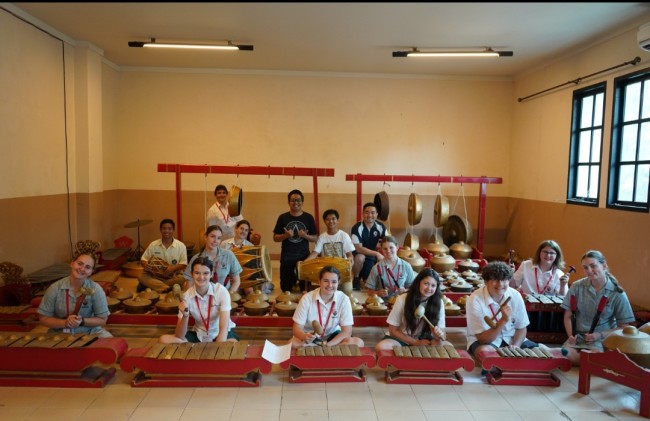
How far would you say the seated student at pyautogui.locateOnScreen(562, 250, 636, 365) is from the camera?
4.05 m

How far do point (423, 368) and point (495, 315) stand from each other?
2.73 ft

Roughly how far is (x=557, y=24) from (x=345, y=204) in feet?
14.8

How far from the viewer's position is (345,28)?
604 cm

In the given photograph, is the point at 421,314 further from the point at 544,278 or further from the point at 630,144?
the point at 630,144

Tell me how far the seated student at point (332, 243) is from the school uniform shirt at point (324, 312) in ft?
6.19

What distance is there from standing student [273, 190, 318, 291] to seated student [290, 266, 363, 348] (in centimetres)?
228

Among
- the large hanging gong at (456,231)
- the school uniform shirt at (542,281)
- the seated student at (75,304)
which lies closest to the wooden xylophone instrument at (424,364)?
the school uniform shirt at (542,281)

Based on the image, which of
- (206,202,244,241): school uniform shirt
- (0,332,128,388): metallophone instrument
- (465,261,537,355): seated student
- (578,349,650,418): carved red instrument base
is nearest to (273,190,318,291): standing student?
(206,202,244,241): school uniform shirt

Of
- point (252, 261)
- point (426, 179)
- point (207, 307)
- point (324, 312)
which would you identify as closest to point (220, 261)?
point (252, 261)

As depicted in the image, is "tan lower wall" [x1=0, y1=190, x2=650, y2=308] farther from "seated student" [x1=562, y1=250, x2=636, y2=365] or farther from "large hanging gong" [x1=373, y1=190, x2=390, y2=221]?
"seated student" [x1=562, y1=250, x2=636, y2=365]

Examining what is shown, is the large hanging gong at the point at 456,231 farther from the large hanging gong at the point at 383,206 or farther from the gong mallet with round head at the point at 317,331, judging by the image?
the gong mallet with round head at the point at 317,331

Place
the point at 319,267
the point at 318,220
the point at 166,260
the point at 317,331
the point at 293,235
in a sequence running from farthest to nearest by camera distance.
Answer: the point at 318,220 → the point at 293,235 → the point at 166,260 → the point at 319,267 → the point at 317,331

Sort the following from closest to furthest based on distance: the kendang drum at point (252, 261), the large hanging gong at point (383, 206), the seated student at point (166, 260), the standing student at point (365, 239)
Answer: the kendang drum at point (252, 261)
the seated student at point (166, 260)
the standing student at point (365, 239)
the large hanging gong at point (383, 206)

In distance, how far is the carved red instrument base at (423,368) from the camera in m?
3.65
